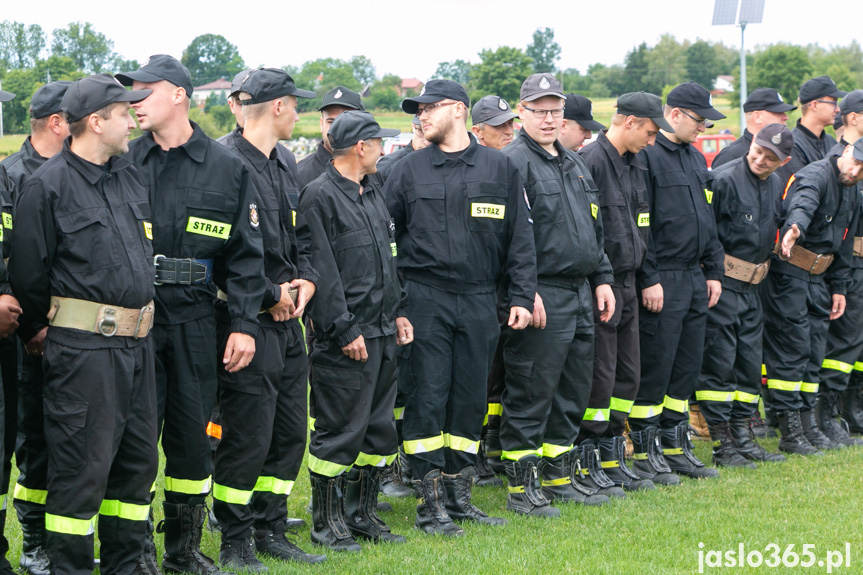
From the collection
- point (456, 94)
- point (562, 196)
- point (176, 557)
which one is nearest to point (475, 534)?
point (176, 557)

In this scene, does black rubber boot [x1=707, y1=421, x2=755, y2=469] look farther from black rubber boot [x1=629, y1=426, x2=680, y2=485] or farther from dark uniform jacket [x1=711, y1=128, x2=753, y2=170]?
dark uniform jacket [x1=711, y1=128, x2=753, y2=170]

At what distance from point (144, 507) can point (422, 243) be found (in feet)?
7.83

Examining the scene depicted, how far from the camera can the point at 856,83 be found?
66.4 meters

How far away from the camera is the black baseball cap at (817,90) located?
973 cm

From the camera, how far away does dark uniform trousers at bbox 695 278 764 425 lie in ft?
26.4

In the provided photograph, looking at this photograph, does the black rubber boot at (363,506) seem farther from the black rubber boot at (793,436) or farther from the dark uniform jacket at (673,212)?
the black rubber boot at (793,436)

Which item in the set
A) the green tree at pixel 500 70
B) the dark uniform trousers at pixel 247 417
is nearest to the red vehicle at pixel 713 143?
the dark uniform trousers at pixel 247 417

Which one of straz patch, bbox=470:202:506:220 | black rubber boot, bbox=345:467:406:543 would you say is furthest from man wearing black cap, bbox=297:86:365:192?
black rubber boot, bbox=345:467:406:543

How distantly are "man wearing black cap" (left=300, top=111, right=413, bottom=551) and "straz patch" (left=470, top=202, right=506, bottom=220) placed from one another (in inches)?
24.3

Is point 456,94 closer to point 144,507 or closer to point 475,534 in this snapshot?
point 475,534

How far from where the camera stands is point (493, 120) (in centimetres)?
830

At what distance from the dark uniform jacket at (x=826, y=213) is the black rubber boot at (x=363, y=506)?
4.53 metres

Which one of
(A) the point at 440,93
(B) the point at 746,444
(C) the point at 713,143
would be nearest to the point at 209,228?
(A) the point at 440,93

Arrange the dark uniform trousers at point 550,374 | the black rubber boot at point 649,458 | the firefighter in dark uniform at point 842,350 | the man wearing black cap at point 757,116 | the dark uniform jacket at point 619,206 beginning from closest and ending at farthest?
1. the dark uniform trousers at point 550,374
2. the dark uniform jacket at point 619,206
3. the black rubber boot at point 649,458
4. the firefighter in dark uniform at point 842,350
5. the man wearing black cap at point 757,116
